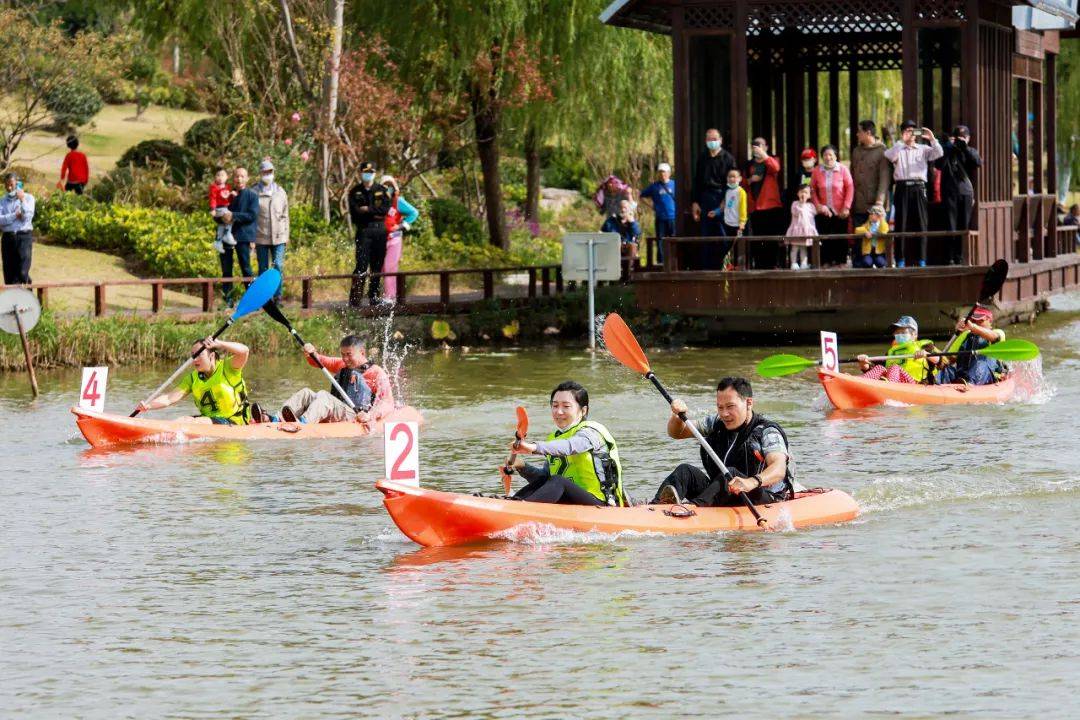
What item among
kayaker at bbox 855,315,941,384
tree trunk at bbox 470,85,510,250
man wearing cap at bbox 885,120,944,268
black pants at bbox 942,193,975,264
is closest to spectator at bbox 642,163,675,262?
man wearing cap at bbox 885,120,944,268

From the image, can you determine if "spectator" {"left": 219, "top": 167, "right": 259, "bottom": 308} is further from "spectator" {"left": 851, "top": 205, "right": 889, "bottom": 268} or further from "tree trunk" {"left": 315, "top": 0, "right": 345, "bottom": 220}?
"spectator" {"left": 851, "top": 205, "right": 889, "bottom": 268}

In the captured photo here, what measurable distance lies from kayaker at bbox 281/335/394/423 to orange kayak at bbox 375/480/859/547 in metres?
5.82

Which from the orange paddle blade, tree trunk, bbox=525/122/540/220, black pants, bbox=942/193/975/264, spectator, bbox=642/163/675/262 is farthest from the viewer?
tree trunk, bbox=525/122/540/220

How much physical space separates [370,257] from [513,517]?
51.4ft

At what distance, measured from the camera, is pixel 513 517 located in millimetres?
12469

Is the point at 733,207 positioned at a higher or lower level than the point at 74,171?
lower

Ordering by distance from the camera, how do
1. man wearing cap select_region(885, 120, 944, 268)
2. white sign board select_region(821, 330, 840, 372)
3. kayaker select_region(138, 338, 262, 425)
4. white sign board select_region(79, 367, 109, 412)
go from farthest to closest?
man wearing cap select_region(885, 120, 944, 268) → white sign board select_region(821, 330, 840, 372) → kayaker select_region(138, 338, 262, 425) → white sign board select_region(79, 367, 109, 412)

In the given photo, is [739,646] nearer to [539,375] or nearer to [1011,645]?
[1011,645]

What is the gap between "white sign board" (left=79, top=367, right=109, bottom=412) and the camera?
17.5 meters

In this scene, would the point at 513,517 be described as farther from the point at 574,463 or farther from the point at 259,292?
the point at 259,292

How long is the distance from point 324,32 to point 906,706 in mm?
23446

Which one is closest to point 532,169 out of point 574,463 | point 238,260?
point 238,260

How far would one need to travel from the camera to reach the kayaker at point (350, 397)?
60.0 ft

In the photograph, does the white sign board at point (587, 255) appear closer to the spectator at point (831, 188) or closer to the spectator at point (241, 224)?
the spectator at point (831, 188)
